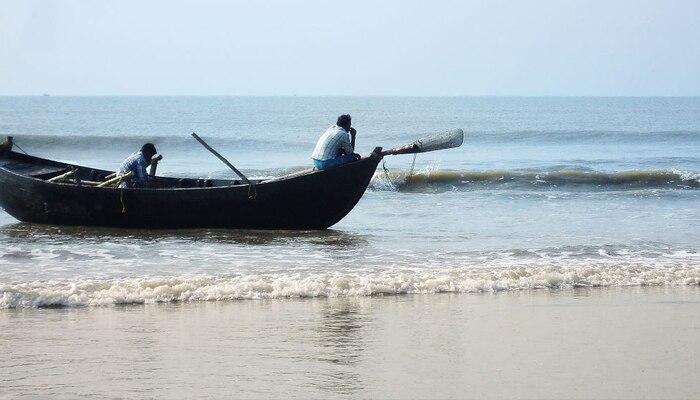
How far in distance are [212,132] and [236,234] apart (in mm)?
34708

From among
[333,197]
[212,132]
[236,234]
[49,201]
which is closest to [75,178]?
[49,201]

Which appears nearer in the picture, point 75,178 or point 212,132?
point 75,178

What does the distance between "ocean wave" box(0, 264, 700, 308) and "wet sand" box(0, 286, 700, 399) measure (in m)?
0.23

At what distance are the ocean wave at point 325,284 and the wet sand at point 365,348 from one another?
23cm

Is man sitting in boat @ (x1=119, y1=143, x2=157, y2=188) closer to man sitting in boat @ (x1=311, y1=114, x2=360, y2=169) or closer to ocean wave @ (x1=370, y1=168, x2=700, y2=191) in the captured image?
man sitting in boat @ (x1=311, y1=114, x2=360, y2=169)

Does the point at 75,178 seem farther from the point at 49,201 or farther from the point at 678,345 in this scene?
the point at 678,345

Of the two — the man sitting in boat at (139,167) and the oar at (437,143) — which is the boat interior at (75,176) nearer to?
the man sitting in boat at (139,167)

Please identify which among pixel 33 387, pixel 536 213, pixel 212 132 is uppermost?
pixel 212 132

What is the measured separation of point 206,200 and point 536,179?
12.1 metres

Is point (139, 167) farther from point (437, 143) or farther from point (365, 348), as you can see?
point (365, 348)

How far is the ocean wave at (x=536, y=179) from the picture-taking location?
915 inches

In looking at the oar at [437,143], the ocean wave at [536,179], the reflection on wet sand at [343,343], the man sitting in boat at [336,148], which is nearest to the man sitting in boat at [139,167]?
the man sitting in boat at [336,148]

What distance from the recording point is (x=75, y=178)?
556 inches

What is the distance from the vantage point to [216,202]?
543 inches
